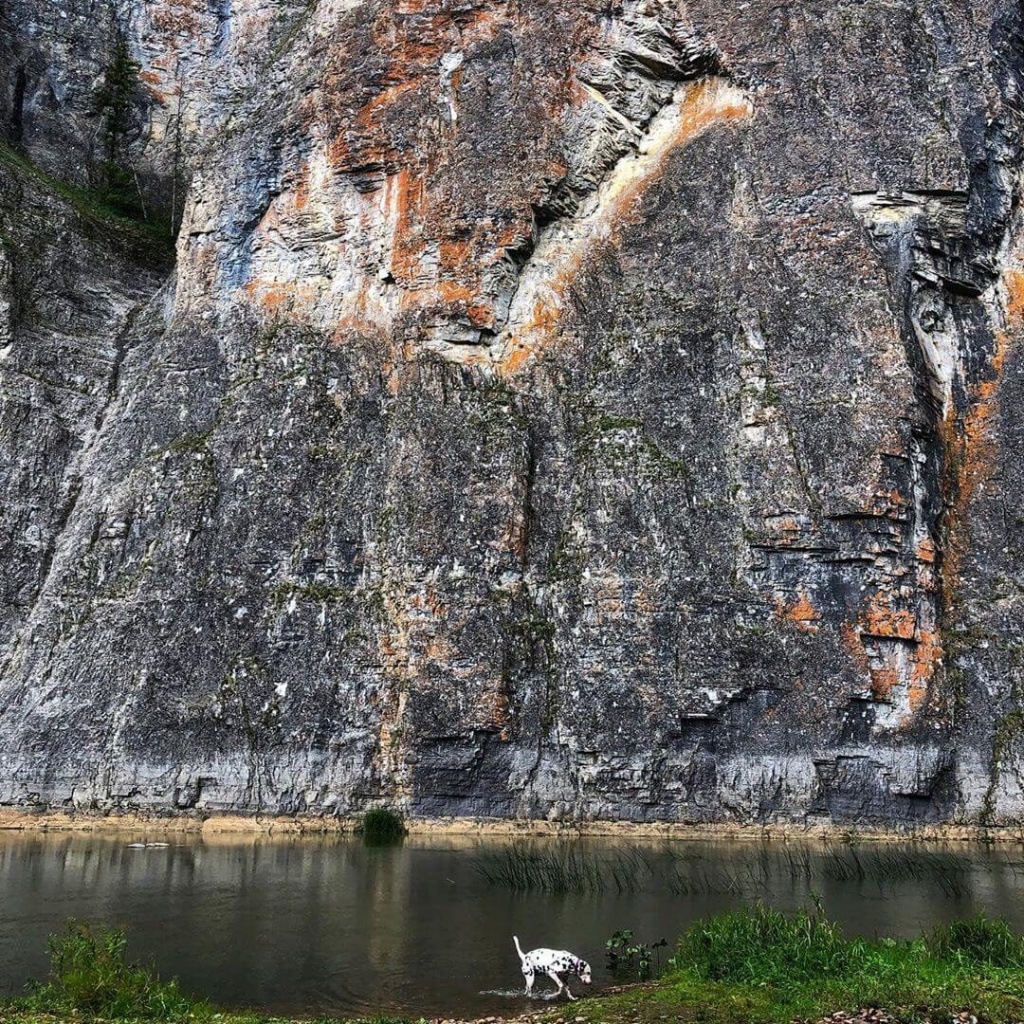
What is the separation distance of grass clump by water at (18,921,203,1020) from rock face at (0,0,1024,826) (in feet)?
62.0

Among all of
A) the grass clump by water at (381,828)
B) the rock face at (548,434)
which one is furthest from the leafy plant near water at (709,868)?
the rock face at (548,434)

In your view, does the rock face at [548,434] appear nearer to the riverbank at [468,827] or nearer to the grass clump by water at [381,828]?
the riverbank at [468,827]

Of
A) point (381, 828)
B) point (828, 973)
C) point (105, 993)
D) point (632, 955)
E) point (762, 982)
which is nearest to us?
point (105, 993)

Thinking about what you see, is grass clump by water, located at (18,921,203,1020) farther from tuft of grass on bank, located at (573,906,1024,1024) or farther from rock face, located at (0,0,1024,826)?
rock face, located at (0,0,1024,826)

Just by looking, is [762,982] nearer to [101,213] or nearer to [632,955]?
[632,955]

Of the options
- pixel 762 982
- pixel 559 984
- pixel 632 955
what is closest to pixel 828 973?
pixel 762 982

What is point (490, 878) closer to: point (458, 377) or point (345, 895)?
point (345, 895)

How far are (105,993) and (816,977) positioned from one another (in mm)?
7123

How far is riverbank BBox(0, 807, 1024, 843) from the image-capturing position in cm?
2766

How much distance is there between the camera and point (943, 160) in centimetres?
3475

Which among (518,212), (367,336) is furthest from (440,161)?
(367,336)

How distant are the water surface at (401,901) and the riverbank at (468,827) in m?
1.14

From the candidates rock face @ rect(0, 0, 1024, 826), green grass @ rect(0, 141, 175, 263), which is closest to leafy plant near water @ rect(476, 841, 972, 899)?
rock face @ rect(0, 0, 1024, 826)

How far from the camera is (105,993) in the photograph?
1008 centimetres
